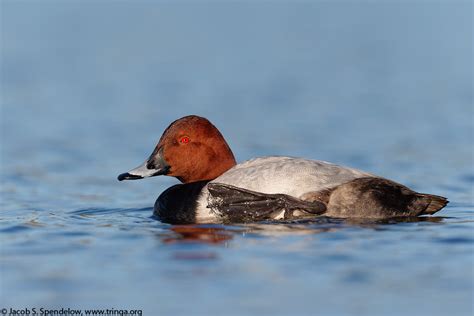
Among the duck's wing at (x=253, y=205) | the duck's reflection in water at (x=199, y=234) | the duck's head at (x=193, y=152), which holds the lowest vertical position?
the duck's reflection in water at (x=199, y=234)

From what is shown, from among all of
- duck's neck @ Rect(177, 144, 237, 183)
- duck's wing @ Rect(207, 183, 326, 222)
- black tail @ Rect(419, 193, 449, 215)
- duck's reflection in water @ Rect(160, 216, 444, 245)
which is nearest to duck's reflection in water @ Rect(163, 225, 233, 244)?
duck's reflection in water @ Rect(160, 216, 444, 245)

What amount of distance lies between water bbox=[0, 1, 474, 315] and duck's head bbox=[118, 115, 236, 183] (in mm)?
480

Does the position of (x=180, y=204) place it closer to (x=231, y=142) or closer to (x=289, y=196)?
(x=289, y=196)

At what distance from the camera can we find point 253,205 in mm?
6695

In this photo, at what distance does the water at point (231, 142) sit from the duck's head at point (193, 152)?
480 millimetres

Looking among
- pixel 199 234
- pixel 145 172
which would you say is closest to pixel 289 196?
pixel 199 234

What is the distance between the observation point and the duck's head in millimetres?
7441

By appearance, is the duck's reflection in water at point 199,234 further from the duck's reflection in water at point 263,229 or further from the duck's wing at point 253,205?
the duck's wing at point 253,205

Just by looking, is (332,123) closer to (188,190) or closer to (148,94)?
(148,94)

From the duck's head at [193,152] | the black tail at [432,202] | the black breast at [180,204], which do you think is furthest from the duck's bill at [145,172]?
the black tail at [432,202]

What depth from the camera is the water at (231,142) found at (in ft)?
16.3

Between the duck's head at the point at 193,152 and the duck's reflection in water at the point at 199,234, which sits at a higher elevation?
the duck's head at the point at 193,152

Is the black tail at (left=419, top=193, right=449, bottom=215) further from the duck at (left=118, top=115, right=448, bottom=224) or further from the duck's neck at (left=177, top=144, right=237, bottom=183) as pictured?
the duck's neck at (left=177, top=144, right=237, bottom=183)

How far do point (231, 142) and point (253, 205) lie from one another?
5975mm
